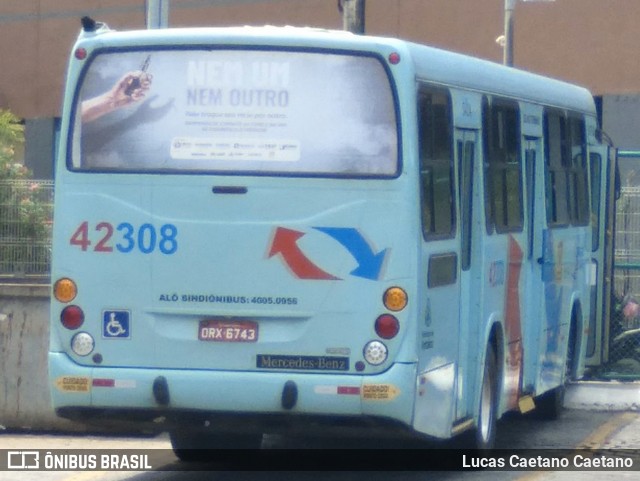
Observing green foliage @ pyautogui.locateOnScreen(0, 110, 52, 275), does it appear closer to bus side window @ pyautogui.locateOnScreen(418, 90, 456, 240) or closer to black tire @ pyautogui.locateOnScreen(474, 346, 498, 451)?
black tire @ pyautogui.locateOnScreen(474, 346, 498, 451)

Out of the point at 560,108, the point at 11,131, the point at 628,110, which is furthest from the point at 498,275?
the point at 628,110

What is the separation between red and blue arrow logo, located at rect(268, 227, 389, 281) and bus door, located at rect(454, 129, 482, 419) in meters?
1.33

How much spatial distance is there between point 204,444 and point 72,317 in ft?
7.00

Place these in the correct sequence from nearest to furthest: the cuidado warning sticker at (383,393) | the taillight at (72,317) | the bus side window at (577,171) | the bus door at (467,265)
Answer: the cuidado warning sticker at (383,393) → the taillight at (72,317) → the bus door at (467,265) → the bus side window at (577,171)

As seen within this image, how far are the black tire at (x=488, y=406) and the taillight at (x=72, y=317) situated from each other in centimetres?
317

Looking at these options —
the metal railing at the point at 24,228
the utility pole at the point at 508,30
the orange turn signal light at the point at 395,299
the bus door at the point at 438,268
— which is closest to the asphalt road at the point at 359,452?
the bus door at the point at 438,268

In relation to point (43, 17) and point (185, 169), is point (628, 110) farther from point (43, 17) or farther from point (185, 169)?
point (185, 169)

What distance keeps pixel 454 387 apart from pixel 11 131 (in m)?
16.3

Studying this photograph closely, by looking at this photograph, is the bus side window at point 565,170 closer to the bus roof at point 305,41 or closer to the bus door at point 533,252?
the bus door at point 533,252

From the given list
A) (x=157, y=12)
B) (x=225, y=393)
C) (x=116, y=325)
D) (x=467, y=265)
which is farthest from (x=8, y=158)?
(x=225, y=393)

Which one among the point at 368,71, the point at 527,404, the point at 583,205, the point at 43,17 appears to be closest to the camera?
the point at 368,71

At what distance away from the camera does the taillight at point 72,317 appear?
9.66 meters

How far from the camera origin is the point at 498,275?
1177 centimetres

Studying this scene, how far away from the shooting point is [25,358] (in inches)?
500
